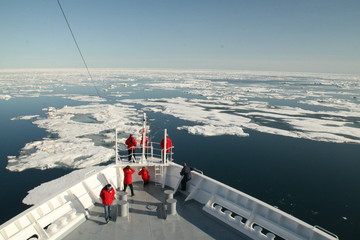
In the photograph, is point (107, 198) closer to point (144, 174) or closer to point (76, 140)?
point (144, 174)

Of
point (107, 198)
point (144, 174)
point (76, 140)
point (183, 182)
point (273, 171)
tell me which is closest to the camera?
point (107, 198)

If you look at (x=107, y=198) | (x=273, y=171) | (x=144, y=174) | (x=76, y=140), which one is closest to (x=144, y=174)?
(x=144, y=174)

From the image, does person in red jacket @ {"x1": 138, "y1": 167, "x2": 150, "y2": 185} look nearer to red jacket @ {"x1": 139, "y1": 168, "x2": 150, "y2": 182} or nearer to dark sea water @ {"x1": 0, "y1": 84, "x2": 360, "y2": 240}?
red jacket @ {"x1": 139, "y1": 168, "x2": 150, "y2": 182}

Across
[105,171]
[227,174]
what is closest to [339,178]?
[227,174]

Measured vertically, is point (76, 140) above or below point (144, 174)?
below

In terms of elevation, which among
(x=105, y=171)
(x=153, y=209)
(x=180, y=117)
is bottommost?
(x=180, y=117)

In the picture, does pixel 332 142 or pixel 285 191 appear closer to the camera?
pixel 285 191

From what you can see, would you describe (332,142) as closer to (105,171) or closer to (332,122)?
(332,122)
